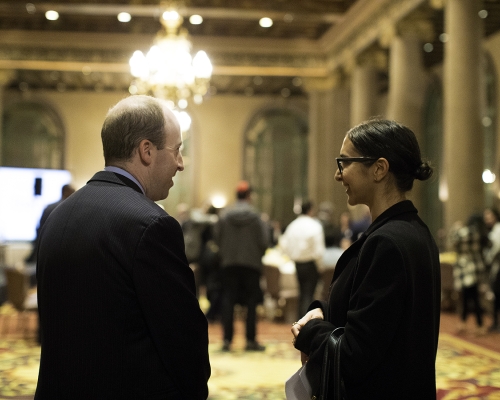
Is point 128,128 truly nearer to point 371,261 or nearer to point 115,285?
point 115,285

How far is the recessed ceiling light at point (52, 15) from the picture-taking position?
15586 mm

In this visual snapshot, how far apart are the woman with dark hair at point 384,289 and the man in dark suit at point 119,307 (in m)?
0.45

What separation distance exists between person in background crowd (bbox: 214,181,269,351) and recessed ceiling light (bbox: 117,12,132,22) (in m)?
9.12

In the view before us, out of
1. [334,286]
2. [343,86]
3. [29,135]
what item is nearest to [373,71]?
[343,86]

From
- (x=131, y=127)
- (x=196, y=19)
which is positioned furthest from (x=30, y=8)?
(x=131, y=127)

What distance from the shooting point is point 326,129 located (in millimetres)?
18516

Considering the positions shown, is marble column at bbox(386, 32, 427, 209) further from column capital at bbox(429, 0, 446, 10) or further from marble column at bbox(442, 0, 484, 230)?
marble column at bbox(442, 0, 484, 230)

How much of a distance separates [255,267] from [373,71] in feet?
31.7

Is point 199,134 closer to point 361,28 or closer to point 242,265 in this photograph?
point 361,28

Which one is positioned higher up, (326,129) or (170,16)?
(170,16)

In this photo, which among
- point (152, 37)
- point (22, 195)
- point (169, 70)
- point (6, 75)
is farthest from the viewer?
point (6, 75)

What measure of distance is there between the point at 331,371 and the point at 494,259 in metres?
7.73

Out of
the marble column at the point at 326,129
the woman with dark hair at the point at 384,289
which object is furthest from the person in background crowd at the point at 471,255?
the marble column at the point at 326,129

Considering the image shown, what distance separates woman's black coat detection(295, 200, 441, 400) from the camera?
2039mm
